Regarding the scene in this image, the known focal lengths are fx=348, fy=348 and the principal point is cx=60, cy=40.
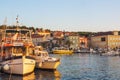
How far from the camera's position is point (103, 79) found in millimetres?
43250

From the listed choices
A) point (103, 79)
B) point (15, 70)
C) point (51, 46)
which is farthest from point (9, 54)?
point (51, 46)

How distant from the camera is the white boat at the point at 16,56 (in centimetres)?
4312

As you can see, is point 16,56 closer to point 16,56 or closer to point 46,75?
point 16,56

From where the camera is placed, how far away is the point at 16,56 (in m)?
43.3

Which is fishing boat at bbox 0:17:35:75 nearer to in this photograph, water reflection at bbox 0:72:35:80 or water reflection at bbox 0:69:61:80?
water reflection at bbox 0:72:35:80

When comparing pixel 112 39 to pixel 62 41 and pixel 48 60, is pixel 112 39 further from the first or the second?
pixel 48 60

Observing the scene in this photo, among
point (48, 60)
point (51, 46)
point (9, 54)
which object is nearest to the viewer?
point (9, 54)

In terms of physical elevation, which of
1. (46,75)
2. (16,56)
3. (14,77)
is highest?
(16,56)

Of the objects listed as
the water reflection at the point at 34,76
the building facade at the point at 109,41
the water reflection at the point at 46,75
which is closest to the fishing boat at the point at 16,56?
the water reflection at the point at 34,76

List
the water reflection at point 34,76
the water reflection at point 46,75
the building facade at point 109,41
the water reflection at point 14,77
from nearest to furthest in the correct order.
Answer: the water reflection at point 14,77, the water reflection at point 34,76, the water reflection at point 46,75, the building facade at point 109,41

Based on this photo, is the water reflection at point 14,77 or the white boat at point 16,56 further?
the white boat at point 16,56

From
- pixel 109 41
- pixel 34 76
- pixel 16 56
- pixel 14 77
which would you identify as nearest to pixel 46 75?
pixel 34 76

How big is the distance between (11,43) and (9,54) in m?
1.75

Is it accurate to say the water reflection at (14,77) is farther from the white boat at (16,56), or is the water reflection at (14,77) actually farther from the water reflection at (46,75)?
the water reflection at (46,75)
